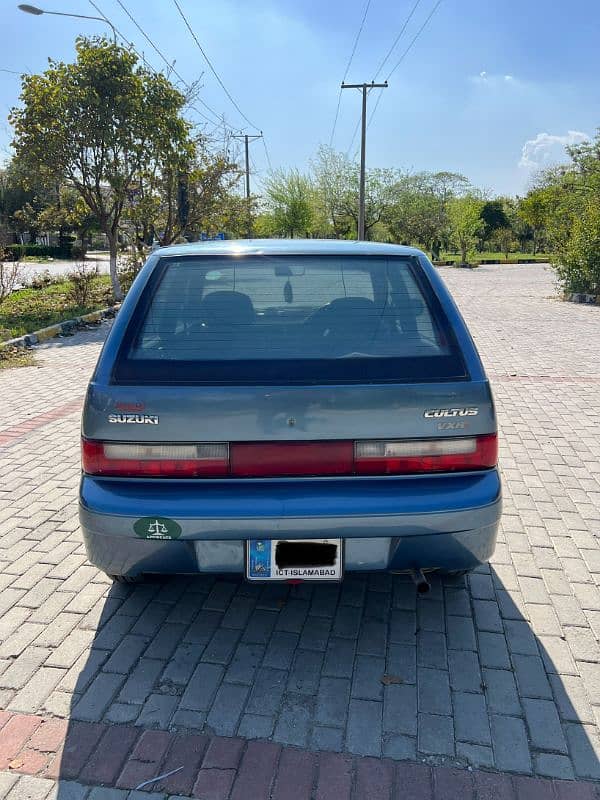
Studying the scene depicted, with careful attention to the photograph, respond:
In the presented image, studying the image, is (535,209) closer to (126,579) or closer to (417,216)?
(417,216)

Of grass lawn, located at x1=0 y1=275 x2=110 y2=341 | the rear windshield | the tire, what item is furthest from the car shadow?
grass lawn, located at x1=0 y1=275 x2=110 y2=341

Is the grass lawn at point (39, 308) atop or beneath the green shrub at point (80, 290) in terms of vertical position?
beneath

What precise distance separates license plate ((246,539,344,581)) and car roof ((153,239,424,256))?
1.35 meters

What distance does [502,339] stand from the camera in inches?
455

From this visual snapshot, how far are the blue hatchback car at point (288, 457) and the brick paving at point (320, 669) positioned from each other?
17.5 inches

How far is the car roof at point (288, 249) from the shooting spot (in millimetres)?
2969

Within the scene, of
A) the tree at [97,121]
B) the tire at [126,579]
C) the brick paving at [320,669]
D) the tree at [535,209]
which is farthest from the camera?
the tree at [535,209]

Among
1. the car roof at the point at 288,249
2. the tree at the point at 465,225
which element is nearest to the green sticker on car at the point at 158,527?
the car roof at the point at 288,249

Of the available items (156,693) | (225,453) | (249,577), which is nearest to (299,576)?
(249,577)

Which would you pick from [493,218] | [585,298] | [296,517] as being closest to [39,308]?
[296,517]

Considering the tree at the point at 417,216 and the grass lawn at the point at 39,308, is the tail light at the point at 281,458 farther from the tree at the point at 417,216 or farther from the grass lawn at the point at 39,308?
the tree at the point at 417,216

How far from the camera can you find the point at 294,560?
2479mm

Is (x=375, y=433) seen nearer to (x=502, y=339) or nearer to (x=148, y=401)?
(x=148, y=401)

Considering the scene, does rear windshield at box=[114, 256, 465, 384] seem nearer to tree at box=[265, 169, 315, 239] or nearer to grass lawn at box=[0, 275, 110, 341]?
grass lawn at box=[0, 275, 110, 341]
